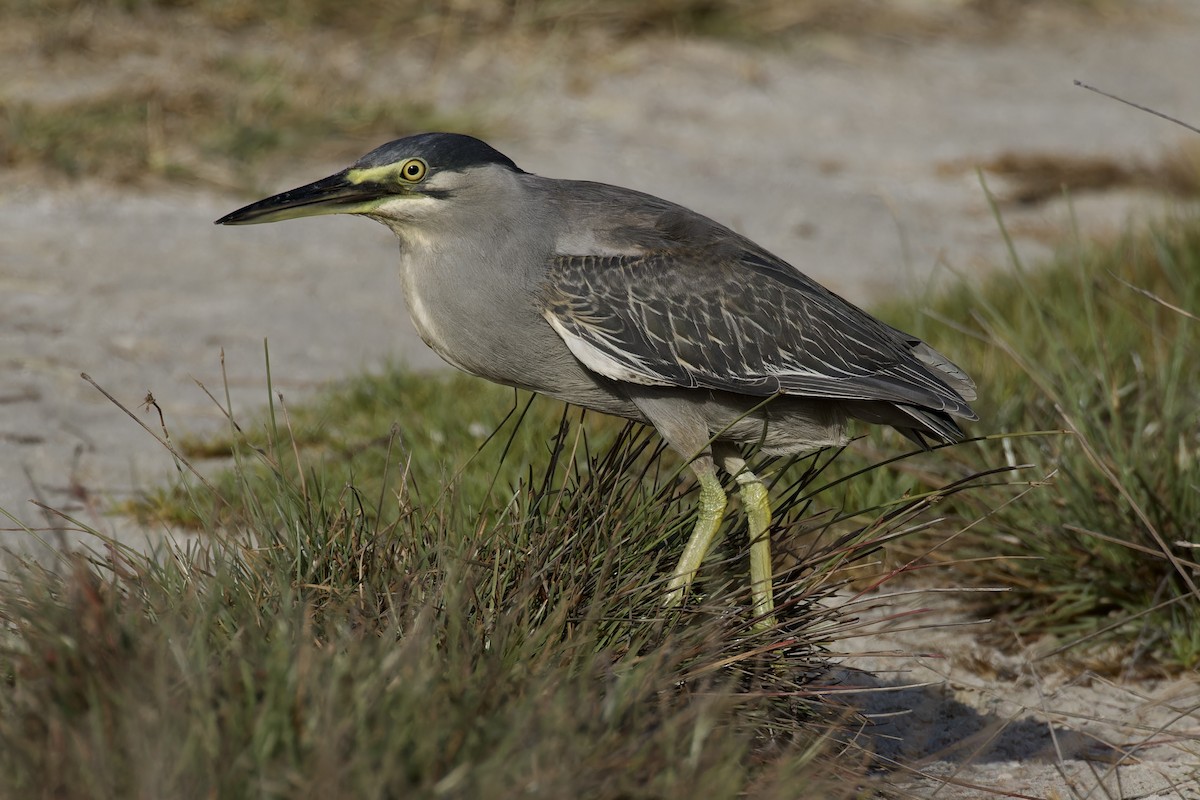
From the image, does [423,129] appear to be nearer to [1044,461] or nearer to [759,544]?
[1044,461]

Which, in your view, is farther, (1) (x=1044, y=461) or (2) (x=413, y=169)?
(1) (x=1044, y=461)

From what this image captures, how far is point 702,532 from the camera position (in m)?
3.57

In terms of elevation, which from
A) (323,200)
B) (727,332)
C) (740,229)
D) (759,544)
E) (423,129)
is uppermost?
(323,200)

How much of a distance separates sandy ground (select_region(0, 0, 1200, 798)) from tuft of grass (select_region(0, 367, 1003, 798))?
378 millimetres

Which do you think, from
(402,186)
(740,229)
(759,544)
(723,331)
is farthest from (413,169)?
(740,229)

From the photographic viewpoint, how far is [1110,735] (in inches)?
154

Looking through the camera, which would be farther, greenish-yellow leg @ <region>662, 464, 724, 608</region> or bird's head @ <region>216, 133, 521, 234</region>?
bird's head @ <region>216, 133, 521, 234</region>

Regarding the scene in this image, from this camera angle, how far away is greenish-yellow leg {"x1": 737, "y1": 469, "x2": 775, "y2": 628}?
11.2ft

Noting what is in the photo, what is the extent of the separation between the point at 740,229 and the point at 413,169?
410 cm

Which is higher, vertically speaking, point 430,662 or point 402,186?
point 402,186

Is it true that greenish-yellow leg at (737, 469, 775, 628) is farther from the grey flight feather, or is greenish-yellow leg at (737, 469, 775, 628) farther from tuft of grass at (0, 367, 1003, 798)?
the grey flight feather

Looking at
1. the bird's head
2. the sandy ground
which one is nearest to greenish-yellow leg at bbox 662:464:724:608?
the sandy ground

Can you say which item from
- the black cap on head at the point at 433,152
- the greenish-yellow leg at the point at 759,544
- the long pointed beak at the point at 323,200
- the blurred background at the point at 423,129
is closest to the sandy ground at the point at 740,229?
the blurred background at the point at 423,129

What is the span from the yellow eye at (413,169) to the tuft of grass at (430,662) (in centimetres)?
72
